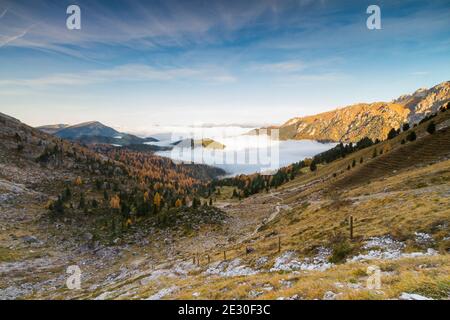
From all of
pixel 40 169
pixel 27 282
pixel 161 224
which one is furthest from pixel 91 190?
Answer: pixel 27 282

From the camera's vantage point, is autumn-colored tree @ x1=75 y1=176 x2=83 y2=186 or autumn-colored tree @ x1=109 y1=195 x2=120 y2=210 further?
autumn-colored tree @ x1=75 y1=176 x2=83 y2=186

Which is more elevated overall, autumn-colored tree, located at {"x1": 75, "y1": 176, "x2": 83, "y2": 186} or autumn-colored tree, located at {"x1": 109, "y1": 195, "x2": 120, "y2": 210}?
autumn-colored tree, located at {"x1": 75, "y1": 176, "x2": 83, "y2": 186}

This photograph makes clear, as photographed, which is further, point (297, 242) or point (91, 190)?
point (91, 190)

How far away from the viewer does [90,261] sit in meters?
63.8

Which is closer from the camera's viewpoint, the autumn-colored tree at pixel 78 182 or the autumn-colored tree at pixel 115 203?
the autumn-colored tree at pixel 115 203

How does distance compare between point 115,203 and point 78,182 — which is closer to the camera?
point 115,203

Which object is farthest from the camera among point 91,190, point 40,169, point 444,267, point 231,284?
point 40,169

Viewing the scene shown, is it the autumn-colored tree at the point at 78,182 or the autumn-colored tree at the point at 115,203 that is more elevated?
the autumn-colored tree at the point at 78,182

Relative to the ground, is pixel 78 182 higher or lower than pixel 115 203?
higher
